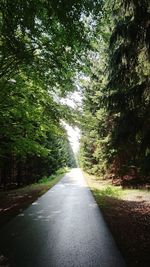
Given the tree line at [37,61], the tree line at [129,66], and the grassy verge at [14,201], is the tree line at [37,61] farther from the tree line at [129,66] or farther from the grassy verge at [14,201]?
the grassy verge at [14,201]

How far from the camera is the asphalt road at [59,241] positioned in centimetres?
559

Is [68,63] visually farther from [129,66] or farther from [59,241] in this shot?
[59,241]

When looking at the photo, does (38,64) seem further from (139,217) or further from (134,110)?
(139,217)

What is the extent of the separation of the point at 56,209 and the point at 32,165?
2216 centimetres

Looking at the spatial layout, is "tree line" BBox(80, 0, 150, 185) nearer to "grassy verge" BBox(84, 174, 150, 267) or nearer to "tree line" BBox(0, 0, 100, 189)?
"tree line" BBox(0, 0, 100, 189)

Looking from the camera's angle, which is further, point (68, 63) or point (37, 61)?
point (68, 63)

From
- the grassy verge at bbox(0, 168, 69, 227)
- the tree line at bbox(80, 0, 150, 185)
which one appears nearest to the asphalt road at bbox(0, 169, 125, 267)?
the grassy verge at bbox(0, 168, 69, 227)

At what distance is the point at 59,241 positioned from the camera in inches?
275

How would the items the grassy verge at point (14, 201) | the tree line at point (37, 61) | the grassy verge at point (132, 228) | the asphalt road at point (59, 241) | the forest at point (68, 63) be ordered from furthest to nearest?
1. the grassy verge at point (14, 201)
2. the forest at point (68, 63)
3. the tree line at point (37, 61)
4. the grassy verge at point (132, 228)
5. the asphalt road at point (59, 241)

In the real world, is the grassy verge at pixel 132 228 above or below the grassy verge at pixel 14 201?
below

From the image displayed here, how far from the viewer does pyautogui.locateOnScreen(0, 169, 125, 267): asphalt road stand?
5588 millimetres

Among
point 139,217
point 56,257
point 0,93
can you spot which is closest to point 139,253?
point 56,257

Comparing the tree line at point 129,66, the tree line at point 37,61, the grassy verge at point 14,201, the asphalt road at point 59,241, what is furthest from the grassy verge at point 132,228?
the tree line at point 37,61

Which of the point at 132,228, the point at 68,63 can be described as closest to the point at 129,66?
the point at 68,63
